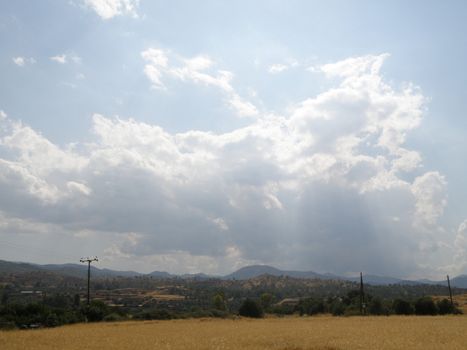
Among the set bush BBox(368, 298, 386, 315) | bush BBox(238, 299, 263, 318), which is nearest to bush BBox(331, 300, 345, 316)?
bush BBox(368, 298, 386, 315)

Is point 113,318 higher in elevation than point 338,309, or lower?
higher

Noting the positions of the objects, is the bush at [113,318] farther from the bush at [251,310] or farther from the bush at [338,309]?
the bush at [338,309]

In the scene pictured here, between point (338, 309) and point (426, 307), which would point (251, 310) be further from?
point (426, 307)

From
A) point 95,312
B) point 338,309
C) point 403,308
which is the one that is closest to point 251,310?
point 338,309

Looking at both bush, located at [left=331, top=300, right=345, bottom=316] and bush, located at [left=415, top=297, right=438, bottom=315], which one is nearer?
bush, located at [left=415, top=297, right=438, bottom=315]

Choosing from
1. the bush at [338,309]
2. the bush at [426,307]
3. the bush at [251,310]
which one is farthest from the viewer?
the bush at [338,309]

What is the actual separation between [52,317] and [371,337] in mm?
39945

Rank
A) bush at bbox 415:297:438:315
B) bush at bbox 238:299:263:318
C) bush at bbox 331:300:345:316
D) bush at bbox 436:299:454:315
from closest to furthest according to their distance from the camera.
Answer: bush at bbox 415:297:438:315 < bush at bbox 436:299:454:315 < bush at bbox 238:299:263:318 < bush at bbox 331:300:345:316

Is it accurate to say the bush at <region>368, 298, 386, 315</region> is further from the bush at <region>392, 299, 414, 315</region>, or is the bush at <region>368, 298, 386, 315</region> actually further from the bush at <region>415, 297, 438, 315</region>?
the bush at <region>415, 297, 438, 315</region>

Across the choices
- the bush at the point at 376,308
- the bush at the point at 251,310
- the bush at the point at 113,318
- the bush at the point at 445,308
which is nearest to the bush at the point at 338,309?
the bush at the point at 376,308

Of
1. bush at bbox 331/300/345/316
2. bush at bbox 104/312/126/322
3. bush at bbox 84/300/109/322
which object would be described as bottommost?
bush at bbox 331/300/345/316

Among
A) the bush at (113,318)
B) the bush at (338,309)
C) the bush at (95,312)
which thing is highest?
the bush at (95,312)

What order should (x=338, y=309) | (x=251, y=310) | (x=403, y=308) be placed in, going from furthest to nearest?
(x=338, y=309)
(x=251, y=310)
(x=403, y=308)

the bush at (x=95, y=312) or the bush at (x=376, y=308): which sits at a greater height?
the bush at (x=95, y=312)
